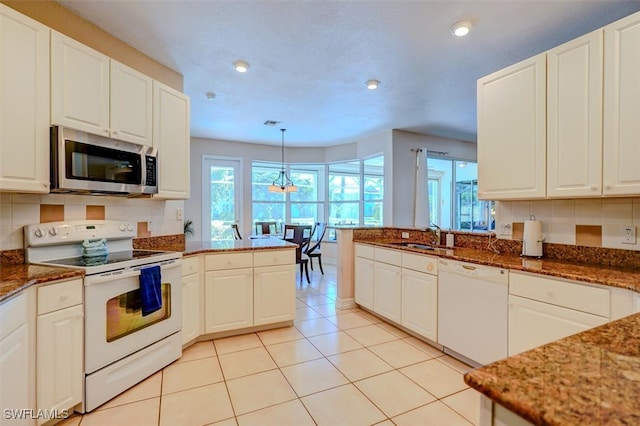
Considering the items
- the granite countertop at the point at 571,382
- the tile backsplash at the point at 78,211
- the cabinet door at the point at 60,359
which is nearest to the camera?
the granite countertop at the point at 571,382

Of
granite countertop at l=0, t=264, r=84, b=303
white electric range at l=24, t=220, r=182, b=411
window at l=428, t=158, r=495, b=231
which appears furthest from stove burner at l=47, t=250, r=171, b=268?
window at l=428, t=158, r=495, b=231

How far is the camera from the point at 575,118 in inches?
79.4

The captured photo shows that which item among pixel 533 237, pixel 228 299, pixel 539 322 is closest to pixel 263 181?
pixel 228 299

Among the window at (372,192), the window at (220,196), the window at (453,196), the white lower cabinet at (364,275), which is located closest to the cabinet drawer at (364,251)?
the white lower cabinet at (364,275)

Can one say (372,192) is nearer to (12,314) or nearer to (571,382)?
(12,314)

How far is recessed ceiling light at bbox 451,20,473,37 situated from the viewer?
2.28 metres

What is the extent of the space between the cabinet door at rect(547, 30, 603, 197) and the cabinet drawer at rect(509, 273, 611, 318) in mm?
659

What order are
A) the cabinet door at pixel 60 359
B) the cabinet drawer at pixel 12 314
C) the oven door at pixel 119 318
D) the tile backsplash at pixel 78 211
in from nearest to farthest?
the cabinet drawer at pixel 12 314, the cabinet door at pixel 60 359, the oven door at pixel 119 318, the tile backsplash at pixel 78 211

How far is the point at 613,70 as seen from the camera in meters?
1.84

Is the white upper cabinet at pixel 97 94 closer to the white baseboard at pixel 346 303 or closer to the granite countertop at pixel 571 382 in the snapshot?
the granite countertop at pixel 571 382

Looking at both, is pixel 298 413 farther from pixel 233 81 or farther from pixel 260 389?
pixel 233 81

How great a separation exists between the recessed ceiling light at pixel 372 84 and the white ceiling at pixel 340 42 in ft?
0.34

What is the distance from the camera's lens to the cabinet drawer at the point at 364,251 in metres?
3.52

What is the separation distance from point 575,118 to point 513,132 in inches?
15.4
